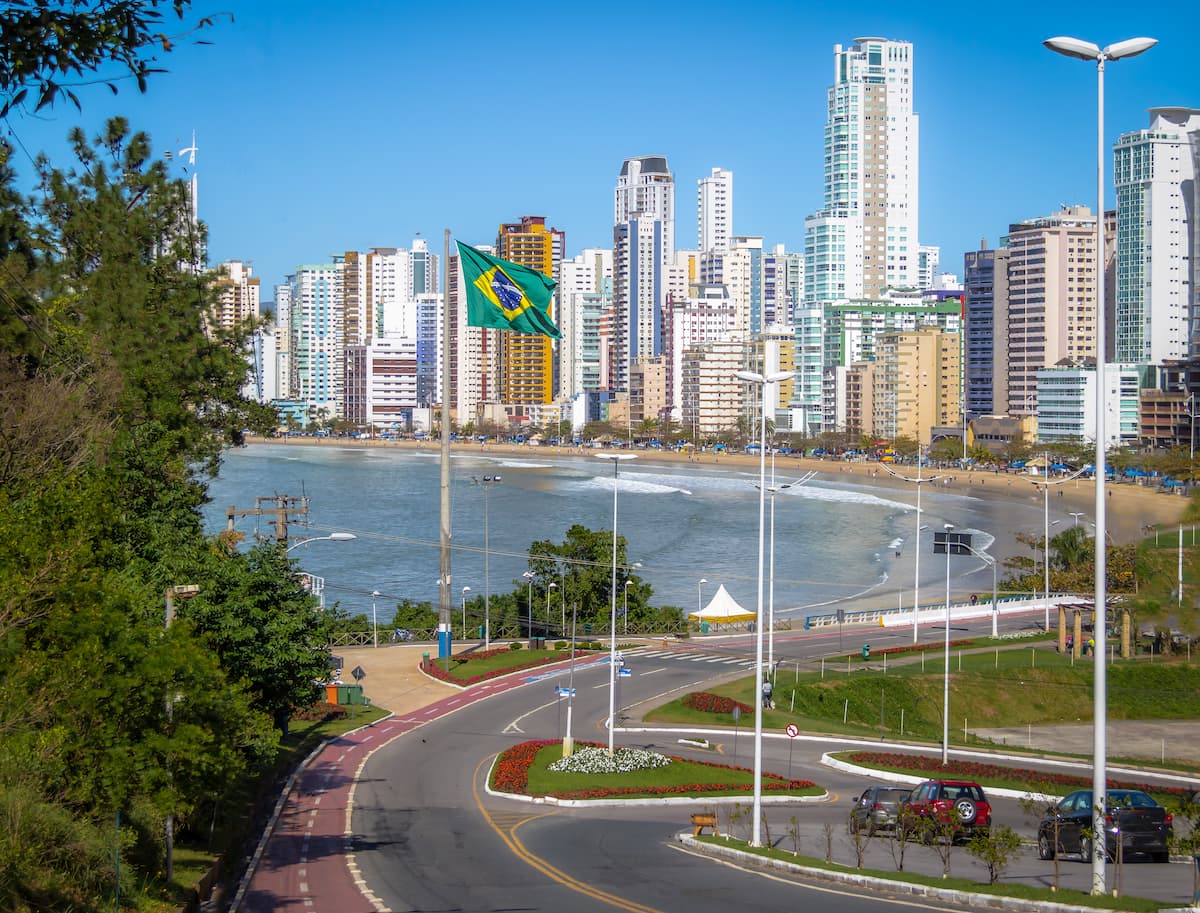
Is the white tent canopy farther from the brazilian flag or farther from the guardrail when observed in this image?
the brazilian flag

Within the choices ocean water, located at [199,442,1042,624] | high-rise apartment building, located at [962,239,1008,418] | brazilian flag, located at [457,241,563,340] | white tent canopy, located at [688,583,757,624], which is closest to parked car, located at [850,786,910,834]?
brazilian flag, located at [457,241,563,340]

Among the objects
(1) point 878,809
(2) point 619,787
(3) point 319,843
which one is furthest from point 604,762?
(3) point 319,843

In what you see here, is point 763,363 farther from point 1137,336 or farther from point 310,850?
point 310,850

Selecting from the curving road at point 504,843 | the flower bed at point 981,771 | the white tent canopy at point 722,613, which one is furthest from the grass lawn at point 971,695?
the white tent canopy at point 722,613

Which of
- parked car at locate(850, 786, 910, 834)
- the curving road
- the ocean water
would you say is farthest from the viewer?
the ocean water

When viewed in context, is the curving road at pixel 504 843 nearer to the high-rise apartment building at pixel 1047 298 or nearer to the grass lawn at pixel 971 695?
the grass lawn at pixel 971 695

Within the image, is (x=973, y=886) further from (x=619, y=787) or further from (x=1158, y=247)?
(x=1158, y=247)
